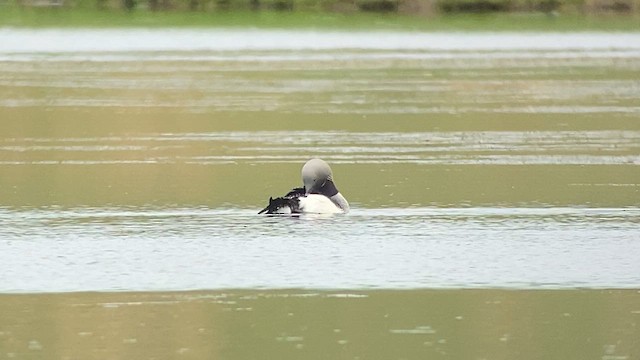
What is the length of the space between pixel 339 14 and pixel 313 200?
43.1 m

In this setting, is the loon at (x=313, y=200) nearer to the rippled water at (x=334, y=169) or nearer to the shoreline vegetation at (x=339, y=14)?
the rippled water at (x=334, y=169)

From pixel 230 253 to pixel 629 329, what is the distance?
3523 mm

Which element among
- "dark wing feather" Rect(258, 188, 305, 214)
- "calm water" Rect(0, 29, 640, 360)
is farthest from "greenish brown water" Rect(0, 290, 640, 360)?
"dark wing feather" Rect(258, 188, 305, 214)

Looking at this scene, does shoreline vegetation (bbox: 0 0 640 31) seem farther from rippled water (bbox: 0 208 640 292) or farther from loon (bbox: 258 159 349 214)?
rippled water (bbox: 0 208 640 292)

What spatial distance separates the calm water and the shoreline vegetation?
1889 cm

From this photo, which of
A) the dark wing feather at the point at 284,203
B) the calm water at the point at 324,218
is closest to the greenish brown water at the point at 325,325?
the calm water at the point at 324,218

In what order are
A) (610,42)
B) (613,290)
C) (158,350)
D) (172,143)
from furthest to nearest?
(610,42), (172,143), (613,290), (158,350)

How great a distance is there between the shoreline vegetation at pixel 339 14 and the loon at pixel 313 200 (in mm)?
32900

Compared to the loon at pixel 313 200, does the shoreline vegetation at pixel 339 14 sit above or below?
below

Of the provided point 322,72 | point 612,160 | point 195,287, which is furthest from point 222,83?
point 195,287

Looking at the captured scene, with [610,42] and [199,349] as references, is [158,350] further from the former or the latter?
[610,42]

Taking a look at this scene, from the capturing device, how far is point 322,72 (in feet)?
104

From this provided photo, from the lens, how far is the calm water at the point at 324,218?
991 centimetres

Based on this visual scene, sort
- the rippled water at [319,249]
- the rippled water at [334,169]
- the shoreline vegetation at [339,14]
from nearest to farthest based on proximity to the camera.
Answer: the rippled water at [319,249] < the rippled water at [334,169] < the shoreline vegetation at [339,14]
